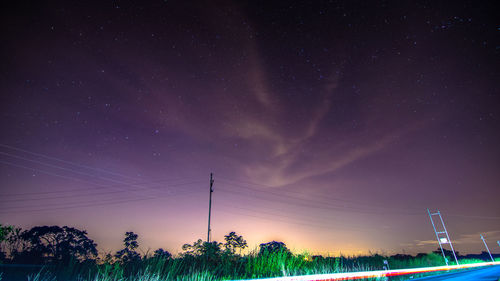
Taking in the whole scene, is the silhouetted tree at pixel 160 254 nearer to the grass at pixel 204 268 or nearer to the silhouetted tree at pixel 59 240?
the grass at pixel 204 268

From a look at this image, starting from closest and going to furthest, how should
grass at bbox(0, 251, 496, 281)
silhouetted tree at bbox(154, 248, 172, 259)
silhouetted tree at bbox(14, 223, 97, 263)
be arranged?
grass at bbox(0, 251, 496, 281), silhouetted tree at bbox(154, 248, 172, 259), silhouetted tree at bbox(14, 223, 97, 263)

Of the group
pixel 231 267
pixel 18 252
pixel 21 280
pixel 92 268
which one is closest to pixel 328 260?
pixel 231 267

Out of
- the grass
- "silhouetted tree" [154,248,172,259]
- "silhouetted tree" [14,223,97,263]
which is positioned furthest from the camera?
"silhouetted tree" [14,223,97,263]

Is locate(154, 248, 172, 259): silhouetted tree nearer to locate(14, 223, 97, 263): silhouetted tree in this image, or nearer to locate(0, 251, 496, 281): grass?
locate(0, 251, 496, 281): grass

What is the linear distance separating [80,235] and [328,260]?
2594 inches

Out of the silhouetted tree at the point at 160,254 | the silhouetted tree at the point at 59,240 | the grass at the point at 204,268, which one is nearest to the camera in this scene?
the grass at the point at 204,268

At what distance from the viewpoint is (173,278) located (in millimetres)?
9867

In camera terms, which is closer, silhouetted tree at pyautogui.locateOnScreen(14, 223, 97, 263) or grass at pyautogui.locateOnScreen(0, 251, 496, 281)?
grass at pyautogui.locateOnScreen(0, 251, 496, 281)

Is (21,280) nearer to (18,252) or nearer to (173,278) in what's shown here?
(18,252)

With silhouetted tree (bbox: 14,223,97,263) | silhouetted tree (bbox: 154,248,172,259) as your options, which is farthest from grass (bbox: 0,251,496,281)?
silhouetted tree (bbox: 14,223,97,263)

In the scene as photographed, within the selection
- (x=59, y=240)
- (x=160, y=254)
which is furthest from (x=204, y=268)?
(x=59, y=240)

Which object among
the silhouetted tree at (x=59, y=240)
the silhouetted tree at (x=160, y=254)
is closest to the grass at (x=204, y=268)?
the silhouetted tree at (x=160, y=254)

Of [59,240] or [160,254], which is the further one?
[59,240]

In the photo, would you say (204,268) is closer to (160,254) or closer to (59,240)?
(160,254)
